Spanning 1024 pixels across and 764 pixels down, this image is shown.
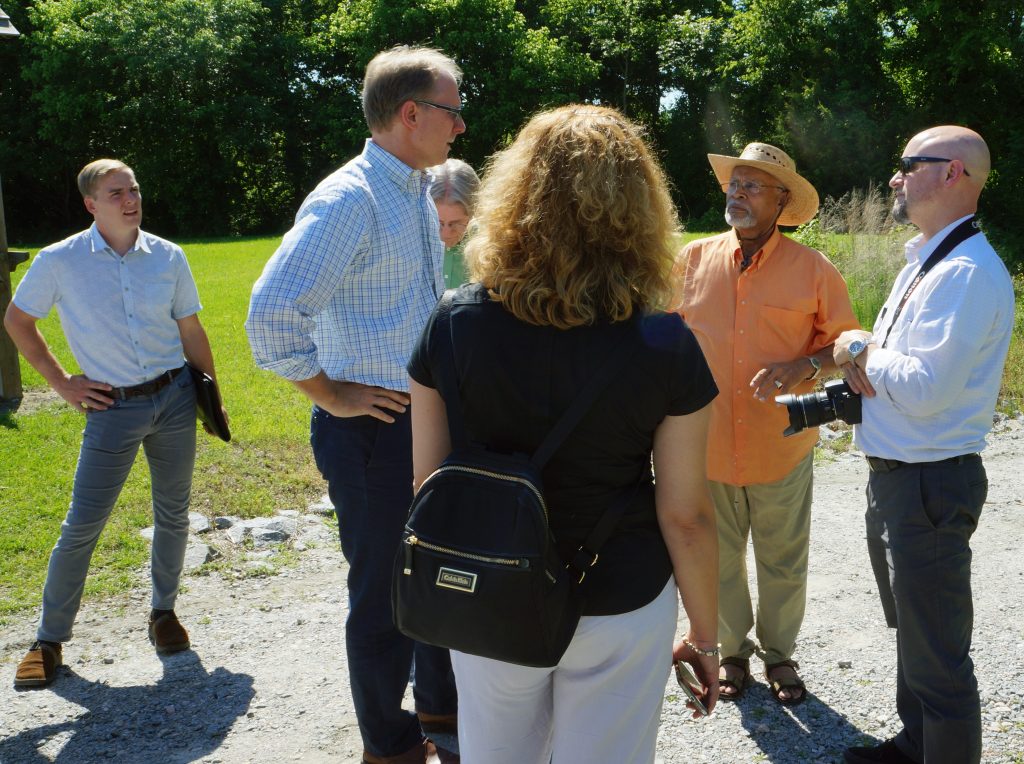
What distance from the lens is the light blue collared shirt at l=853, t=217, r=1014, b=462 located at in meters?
2.73

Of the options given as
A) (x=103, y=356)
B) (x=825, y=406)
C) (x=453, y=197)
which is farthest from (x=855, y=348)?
(x=103, y=356)

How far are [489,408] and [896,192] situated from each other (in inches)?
74.5

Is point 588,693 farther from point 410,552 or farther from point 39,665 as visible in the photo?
point 39,665

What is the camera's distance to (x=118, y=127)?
36.8 m

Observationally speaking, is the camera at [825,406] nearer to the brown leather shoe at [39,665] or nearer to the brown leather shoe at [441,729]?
the brown leather shoe at [441,729]

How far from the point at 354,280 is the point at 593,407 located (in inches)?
50.4

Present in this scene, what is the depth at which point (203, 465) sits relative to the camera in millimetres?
6766

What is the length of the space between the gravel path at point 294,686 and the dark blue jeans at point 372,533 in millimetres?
475

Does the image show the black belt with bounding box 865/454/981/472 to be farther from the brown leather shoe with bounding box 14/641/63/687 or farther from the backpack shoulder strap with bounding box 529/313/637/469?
the brown leather shoe with bounding box 14/641/63/687

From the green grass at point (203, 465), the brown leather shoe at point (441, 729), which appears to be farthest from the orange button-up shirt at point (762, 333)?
the green grass at point (203, 465)

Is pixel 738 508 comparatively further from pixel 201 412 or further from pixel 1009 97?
pixel 1009 97

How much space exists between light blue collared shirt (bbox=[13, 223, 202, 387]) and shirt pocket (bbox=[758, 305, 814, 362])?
2786 millimetres

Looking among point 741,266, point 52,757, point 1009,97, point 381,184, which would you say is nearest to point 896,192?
point 741,266

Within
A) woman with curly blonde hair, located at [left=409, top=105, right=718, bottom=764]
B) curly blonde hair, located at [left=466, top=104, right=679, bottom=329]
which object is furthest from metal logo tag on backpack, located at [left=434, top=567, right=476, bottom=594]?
curly blonde hair, located at [left=466, top=104, right=679, bottom=329]
